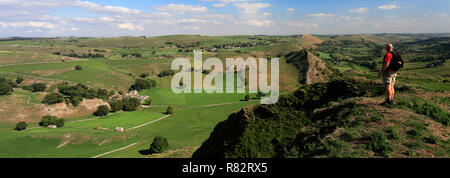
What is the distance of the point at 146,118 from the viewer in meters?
78.0

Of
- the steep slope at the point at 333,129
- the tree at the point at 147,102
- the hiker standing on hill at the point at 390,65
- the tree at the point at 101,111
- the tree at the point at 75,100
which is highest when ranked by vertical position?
the hiker standing on hill at the point at 390,65

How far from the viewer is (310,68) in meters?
119

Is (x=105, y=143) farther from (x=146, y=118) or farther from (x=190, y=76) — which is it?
(x=190, y=76)

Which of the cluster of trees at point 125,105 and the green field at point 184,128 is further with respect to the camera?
the cluster of trees at point 125,105

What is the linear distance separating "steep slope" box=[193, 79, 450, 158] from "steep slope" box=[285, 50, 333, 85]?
9268cm

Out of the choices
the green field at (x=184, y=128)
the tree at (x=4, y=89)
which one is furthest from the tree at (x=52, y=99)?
the green field at (x=184, y=128)

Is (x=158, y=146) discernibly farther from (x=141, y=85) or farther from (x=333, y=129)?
(x=141, y=85)

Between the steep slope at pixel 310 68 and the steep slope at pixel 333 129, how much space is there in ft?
304

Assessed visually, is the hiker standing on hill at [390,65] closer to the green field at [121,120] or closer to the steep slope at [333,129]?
the steep slope at [333,129]

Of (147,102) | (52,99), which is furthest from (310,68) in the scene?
(52,99)

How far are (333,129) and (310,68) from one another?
114158 millimetres

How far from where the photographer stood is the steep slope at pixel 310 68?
110 metres

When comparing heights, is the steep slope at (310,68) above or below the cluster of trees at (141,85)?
above

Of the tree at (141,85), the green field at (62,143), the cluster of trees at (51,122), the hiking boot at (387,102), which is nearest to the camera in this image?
the hiking boot at (387,102)
